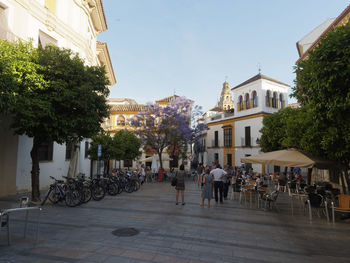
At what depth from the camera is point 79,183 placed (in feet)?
30.0

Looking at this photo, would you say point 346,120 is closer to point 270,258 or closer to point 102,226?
point 270,258

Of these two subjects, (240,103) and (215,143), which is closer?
(240,103)

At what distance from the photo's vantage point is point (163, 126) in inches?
931

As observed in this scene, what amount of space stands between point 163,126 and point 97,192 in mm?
13951

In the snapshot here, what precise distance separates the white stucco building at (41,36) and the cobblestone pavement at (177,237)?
3.04 m

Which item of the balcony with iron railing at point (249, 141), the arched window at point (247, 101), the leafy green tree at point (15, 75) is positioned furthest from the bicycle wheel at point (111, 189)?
the arched window at point (247, 101)

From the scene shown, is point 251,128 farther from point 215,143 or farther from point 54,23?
point 54,23

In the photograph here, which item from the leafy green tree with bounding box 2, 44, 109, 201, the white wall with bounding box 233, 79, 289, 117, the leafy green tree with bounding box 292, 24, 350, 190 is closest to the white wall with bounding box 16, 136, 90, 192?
the leafy green tree with bounding box 2, 44, 109, 201

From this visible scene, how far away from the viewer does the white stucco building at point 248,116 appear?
27641 mm

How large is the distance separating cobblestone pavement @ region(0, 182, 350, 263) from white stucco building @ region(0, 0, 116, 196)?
3.04 m

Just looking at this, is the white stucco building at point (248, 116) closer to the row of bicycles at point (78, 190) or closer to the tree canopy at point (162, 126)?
the tree canopy at point (162, 126)

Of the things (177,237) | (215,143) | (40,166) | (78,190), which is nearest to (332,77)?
(177,237)

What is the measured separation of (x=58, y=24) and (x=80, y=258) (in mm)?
14042

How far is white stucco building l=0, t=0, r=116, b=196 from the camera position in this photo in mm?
10383
